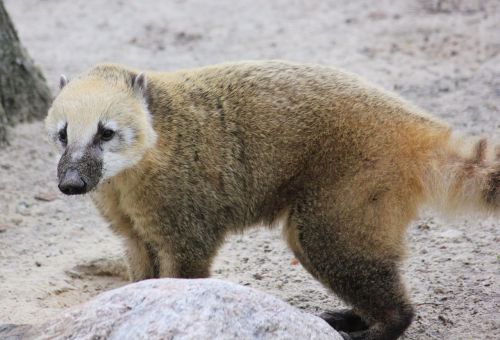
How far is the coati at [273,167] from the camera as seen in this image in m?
4.73

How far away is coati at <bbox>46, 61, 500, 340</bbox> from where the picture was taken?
15.5 feet

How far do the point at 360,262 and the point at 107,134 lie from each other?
5.97ft

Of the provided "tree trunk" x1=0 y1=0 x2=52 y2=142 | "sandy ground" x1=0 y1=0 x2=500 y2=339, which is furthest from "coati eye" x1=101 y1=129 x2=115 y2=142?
"tree trunk" x1=0 y1=0 x2=52 y2=142

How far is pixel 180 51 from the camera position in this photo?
10.3 meters

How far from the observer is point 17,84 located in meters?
8.22

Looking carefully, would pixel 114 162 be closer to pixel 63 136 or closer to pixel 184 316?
pixel 63 136

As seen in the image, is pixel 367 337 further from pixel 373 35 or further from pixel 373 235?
pixel 373 35

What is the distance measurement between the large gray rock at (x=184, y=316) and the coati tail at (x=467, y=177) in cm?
143

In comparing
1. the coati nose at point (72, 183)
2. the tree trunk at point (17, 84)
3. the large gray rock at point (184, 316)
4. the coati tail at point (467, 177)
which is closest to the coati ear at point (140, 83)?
the coati nose at point (72, 183)

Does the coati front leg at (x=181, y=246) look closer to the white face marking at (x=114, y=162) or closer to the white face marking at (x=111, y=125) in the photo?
the white face marking at (x=114, y=162)

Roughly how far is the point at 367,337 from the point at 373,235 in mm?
690

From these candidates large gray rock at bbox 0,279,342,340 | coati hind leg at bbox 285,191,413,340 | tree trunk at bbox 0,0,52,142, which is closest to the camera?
large gray rock at bbox 0,279,342,340

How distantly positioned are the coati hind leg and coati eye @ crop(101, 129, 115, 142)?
1.34 meters

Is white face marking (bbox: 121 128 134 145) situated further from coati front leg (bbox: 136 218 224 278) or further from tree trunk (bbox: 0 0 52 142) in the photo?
tree trunk (bbox: 0 0 52 142)
